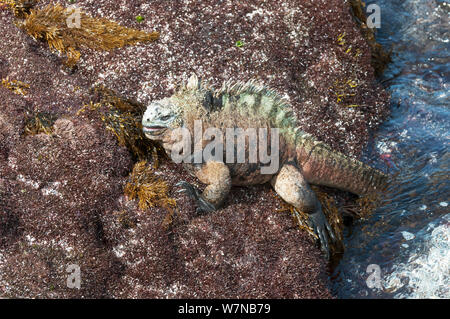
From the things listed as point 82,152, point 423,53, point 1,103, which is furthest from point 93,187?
point 423,53

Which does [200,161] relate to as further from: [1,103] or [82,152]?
[1,103]

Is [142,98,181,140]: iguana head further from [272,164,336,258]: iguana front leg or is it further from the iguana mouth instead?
[272,164,336,258]: iguana front leg

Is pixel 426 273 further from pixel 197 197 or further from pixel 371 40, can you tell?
pixel 371 40

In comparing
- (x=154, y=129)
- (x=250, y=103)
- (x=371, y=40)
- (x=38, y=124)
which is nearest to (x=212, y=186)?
(x=154, y=129)

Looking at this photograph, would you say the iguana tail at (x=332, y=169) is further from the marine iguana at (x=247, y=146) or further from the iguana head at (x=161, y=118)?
the iguana head at (x=161, y=118)

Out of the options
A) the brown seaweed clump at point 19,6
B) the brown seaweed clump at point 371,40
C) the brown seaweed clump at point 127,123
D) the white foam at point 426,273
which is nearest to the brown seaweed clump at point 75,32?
the brown seaweed clump at point 19,6

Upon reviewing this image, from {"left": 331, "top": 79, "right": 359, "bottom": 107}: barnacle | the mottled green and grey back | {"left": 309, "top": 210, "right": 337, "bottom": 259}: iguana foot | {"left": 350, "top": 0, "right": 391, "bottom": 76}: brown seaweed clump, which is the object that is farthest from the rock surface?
the mottled green and grey back
